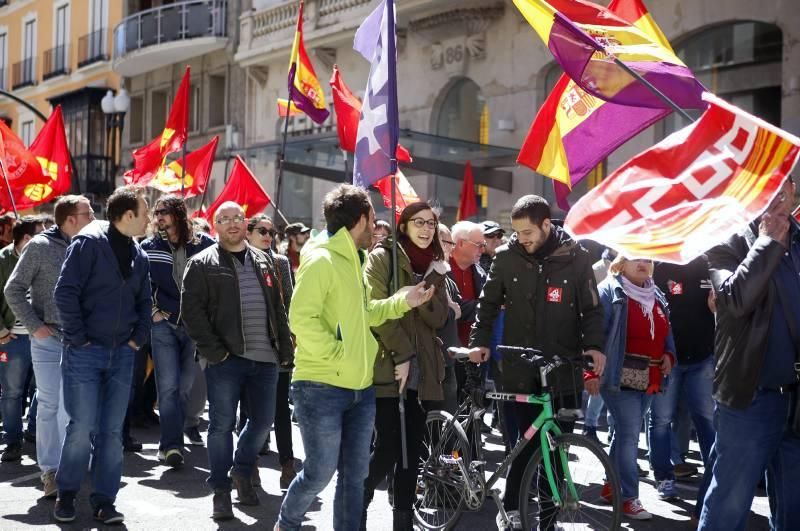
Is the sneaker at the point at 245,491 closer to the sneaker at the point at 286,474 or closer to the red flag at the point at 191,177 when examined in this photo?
the sneaker at the point at 286,474

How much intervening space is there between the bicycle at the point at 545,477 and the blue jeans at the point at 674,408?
166cm

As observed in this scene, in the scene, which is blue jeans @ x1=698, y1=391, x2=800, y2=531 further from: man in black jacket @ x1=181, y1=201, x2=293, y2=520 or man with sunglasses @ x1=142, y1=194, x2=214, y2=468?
man with sunglasses @ x1=142, y1=194, x2=214, y2=468

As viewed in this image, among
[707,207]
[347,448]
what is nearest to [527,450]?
[347,448]

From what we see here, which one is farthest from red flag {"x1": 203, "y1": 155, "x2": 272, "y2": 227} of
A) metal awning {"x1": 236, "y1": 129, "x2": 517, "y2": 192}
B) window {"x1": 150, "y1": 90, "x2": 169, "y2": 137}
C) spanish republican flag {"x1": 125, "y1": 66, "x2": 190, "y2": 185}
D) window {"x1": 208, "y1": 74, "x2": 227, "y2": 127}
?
window {"x1": 150, "y1": 90, "x2": 169, "y2": 137}

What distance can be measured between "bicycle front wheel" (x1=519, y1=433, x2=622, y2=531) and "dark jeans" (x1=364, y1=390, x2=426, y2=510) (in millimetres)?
608

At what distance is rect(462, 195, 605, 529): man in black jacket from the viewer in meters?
6.16

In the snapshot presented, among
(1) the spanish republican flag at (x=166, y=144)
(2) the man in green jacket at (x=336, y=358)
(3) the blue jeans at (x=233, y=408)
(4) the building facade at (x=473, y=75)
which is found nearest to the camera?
(2) the man in green jacket at (x=336, y=358)

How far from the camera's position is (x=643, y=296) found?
7.21 metres

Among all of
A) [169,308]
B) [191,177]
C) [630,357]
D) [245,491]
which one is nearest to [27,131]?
[191,177]

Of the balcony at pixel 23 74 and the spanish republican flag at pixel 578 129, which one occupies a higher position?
the balcony at pixel 23 74

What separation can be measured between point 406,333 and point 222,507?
1688 mm

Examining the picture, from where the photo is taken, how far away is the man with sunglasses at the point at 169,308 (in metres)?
8.67

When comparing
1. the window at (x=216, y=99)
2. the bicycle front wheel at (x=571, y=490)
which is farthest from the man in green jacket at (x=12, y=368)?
the window at (x=216, y=99)

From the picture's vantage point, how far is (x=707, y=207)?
13.4 ft
